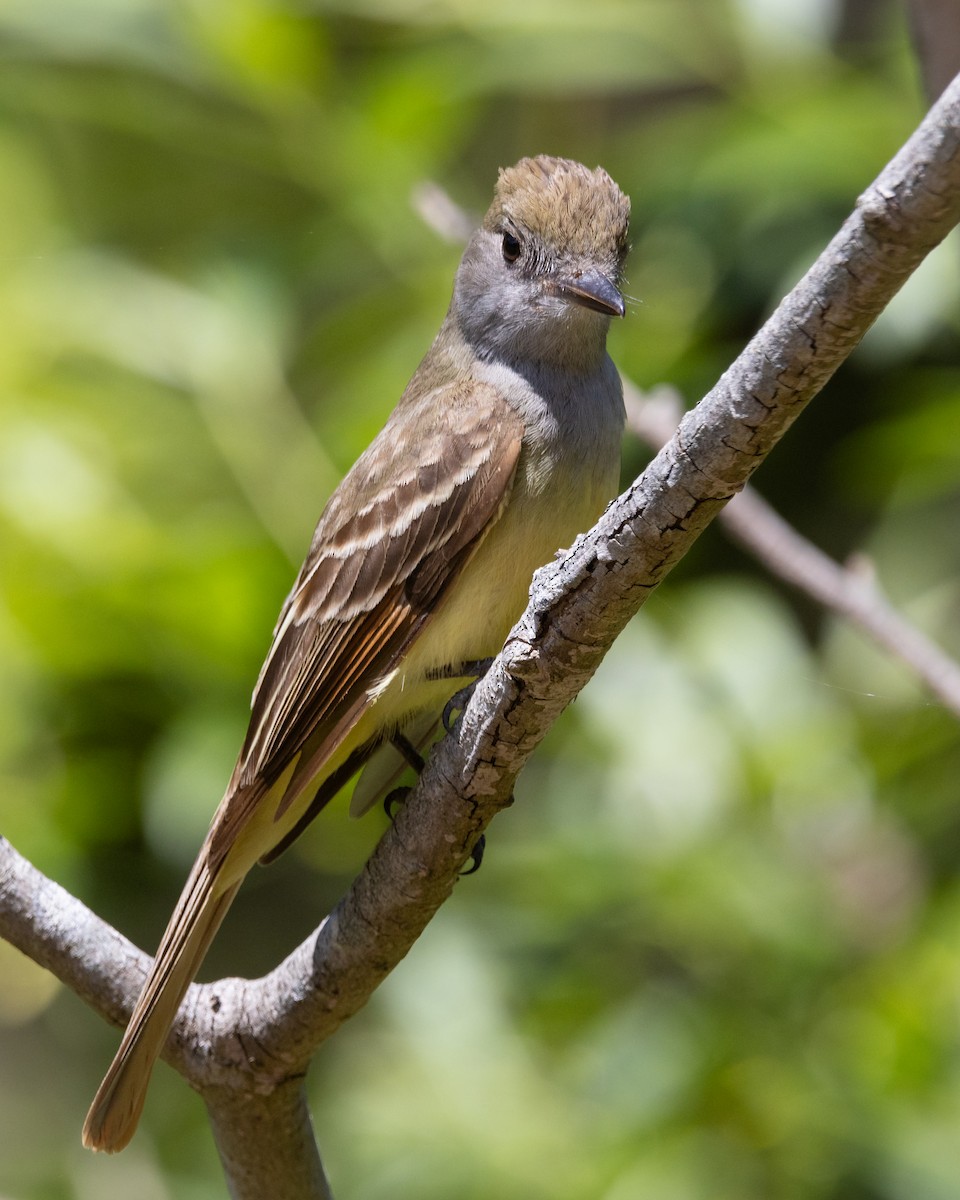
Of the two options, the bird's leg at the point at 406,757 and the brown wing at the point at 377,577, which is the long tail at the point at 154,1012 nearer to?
the brown wing at the point at 377,577

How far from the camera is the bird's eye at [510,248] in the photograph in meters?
4.05

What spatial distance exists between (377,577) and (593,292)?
2.78ft

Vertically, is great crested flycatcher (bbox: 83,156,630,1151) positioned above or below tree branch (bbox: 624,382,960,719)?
above

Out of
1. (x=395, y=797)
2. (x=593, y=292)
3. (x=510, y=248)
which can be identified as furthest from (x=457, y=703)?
(x=510, y=248)

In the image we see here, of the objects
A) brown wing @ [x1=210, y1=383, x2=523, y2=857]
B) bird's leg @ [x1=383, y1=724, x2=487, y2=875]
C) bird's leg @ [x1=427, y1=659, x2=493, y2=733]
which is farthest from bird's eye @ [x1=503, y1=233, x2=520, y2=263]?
bird's leg @ [x1=383, y1=724, x2=487, y2=875]

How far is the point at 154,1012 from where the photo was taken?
9.91ft

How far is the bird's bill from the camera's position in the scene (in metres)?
3.62

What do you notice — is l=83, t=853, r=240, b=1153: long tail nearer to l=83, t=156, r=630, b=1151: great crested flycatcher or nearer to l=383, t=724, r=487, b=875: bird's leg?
l=83, t=156, r=630, b=1151: great crested flycatcher

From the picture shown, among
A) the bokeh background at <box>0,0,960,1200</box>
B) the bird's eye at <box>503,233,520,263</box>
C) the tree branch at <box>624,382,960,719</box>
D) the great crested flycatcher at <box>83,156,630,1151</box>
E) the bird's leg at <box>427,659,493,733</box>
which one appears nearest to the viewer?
the tree branch at <box>624,382,960,719</box>

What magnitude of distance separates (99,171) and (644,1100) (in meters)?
5.37

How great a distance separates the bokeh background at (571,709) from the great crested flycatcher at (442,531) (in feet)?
1.70

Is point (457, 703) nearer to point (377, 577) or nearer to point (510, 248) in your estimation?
point (377, 577)

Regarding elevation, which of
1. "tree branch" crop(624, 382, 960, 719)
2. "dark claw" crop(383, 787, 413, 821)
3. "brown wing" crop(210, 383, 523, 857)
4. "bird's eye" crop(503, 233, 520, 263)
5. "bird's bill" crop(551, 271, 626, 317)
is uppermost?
"bird's eye" crop(503, 233, 520, 263)

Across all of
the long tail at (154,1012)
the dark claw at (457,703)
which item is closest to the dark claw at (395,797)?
the dark claw at (457,703)
